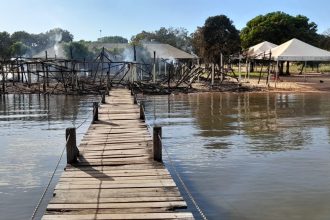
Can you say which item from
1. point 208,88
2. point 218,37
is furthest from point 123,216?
point 218,37

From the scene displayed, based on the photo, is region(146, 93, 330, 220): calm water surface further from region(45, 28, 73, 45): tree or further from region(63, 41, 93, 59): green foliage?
region(45, 28, 73, 45): tree

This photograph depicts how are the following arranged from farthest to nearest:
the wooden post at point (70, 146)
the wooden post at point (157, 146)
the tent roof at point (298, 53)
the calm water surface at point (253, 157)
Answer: the tent roof at point (298, 53) → the wooden post at point (157, 146) → the wooden post at point (70, 146) → the calm water surface at point (253, 157)

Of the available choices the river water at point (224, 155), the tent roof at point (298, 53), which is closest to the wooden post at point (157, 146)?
the river water at point (224, 155)

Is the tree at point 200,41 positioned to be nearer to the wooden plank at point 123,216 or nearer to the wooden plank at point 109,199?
the wooden plank at point 109,199

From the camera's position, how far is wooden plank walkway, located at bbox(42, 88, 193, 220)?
7887 millimetres

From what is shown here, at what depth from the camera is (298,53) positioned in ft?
150

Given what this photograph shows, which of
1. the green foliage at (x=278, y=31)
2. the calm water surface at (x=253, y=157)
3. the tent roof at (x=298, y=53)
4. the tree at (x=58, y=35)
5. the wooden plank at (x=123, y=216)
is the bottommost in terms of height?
the calm water surface at (x=253, y=157)

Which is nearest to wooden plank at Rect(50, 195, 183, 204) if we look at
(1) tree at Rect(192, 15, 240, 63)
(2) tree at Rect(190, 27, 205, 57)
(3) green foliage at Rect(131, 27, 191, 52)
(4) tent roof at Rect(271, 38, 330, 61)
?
(4) tent roof at Rect(271, 38, 330, 61)

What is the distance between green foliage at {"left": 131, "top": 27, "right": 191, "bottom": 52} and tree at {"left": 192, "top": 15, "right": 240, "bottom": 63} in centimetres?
5208

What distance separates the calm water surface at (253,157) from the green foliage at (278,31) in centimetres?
4256

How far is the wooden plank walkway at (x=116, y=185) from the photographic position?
25.9 feet

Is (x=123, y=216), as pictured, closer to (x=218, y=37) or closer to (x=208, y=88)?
(x=208, y=88)

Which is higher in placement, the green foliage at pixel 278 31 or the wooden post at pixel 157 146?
the green foliage at pixel 278 31

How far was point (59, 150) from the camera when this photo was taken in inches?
648
